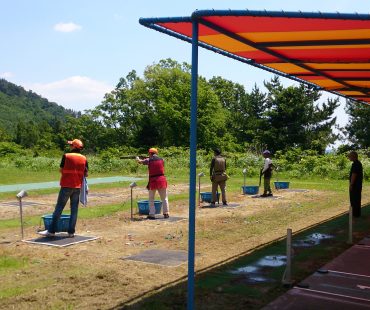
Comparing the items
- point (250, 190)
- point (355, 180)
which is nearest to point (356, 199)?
point (355, 180)

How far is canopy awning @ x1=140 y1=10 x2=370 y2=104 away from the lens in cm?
497

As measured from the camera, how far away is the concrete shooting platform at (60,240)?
28.7ft

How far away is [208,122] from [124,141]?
1427cm

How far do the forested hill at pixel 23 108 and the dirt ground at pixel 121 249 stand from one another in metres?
87.9

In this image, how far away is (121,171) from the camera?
31.0 meters

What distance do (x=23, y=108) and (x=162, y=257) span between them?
122m

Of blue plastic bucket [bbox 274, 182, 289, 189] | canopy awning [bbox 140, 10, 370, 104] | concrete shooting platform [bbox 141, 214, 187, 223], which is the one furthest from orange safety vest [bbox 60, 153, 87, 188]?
blue plastic bucket [bbox 274, 182, 289, 189]

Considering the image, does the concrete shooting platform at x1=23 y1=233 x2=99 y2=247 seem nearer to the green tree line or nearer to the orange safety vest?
the orange safety vest

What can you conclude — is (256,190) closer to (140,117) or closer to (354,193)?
(354,193)

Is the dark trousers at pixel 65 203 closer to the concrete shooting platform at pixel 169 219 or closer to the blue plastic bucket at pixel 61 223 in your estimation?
the blue plastic bucket at pixel 61 223

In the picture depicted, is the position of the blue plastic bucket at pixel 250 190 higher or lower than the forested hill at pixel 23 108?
lower

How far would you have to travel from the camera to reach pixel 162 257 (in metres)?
7.80

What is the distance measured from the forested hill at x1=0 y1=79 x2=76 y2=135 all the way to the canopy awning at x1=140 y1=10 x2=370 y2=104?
91.8m

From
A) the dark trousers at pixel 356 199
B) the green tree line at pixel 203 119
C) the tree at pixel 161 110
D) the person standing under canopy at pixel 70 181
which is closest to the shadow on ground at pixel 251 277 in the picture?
the dark trousers at pixel 356 199
